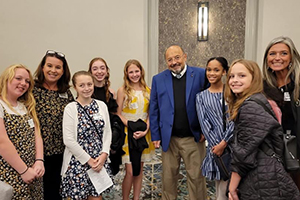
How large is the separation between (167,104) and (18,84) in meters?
1.28

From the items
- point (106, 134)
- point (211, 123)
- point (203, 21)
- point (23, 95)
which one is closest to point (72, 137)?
point (106, 134)

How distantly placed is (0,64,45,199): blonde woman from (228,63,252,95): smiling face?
1.49 metres

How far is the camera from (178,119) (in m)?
2.28

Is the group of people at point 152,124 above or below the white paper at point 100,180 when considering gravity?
above

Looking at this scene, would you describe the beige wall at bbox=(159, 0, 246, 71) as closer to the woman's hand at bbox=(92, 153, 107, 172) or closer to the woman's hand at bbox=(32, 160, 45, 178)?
the woman's hand at bbox=(92, 153, 107, 172)

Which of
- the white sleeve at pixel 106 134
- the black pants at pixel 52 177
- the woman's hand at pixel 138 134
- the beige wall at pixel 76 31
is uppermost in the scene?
the beige wall at pixel 76 31

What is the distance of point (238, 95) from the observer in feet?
5.35

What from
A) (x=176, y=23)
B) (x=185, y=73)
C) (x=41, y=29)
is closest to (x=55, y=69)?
(x=185, y=73)

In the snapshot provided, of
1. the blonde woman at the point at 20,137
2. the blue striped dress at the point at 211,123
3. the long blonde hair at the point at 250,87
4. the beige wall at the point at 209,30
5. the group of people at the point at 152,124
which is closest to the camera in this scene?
the group of people at the point at 152,124

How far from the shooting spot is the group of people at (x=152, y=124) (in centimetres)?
141

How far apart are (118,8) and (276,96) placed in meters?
2.98

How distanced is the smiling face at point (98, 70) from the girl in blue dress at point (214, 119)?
3.11 feet

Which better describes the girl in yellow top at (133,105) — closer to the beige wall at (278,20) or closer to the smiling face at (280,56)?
the smiling face at (280,56)

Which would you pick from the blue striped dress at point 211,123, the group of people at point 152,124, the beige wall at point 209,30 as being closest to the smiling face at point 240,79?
the group of people at point 152,124
